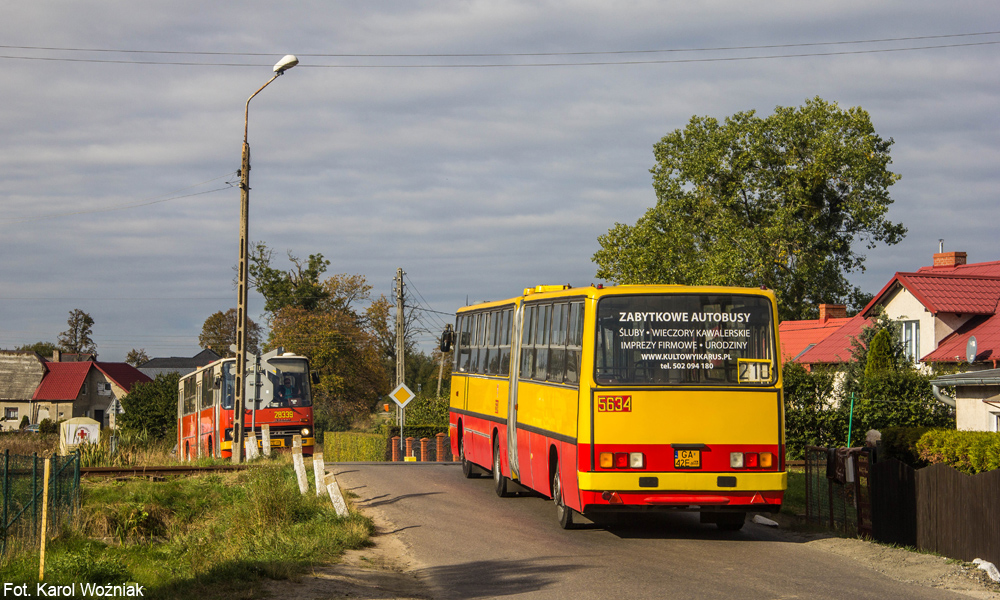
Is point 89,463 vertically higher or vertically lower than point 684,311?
lower

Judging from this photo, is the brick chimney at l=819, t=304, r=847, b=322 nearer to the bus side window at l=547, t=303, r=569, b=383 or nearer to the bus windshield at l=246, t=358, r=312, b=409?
the bus windshield at l=246, t=358, r=312, b=409

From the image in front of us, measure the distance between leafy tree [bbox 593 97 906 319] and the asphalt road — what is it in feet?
114

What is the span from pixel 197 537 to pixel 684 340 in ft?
28.1

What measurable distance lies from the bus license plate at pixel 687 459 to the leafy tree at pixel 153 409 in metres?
51.7

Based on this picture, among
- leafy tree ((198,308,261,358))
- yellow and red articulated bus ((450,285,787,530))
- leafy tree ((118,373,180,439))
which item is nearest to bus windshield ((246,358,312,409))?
yellow and red articulated bus ((450,285,787,530))

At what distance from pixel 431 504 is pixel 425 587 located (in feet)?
20.4

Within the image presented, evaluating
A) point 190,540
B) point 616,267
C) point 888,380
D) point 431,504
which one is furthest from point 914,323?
point 190,540

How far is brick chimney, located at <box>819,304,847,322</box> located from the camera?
50.5 meters

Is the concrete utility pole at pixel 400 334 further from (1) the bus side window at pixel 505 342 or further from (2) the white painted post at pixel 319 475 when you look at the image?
(2) the white painted post at pixel 319 475

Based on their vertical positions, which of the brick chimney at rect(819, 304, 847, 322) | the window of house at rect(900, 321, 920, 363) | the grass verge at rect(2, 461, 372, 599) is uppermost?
the brick chimney at rect(819, 304, 847, 322)

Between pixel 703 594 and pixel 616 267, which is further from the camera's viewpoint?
pixel 616 267

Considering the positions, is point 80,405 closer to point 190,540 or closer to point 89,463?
point 89,463

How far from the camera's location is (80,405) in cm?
9619

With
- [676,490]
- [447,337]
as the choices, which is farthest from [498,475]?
[676,490]
